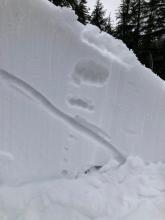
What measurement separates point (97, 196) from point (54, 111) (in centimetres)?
80

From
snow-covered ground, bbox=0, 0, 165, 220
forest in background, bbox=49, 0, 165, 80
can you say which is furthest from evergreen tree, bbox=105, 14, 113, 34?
snow-covered ground, bbox=0, 0, 165, 220

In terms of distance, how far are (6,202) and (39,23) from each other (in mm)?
1481

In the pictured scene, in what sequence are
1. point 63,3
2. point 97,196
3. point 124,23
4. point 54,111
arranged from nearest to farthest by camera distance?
point 97,196, point 54,111, point 63,3, point 124,23

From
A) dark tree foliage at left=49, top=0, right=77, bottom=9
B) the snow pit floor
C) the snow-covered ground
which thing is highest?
dark tree foliage at left=49, top=0, right=77, bottom=9

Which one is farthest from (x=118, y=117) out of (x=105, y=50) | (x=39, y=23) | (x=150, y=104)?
(x=39, y=23)

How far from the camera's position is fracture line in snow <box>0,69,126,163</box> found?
260cm

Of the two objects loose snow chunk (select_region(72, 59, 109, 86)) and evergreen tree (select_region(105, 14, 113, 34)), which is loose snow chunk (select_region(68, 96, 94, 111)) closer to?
loose snow chunk (select_region(72, 59, 109, 86))

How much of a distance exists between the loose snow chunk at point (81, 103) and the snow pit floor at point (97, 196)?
550 mm

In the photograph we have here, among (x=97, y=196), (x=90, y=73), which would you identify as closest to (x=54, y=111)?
(x=90, y=73)

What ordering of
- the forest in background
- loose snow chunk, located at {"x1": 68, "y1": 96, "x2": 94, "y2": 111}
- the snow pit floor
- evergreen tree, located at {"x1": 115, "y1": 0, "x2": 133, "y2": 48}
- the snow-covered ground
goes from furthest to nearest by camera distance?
evergreen tree, located at {"x1": 115, "y1": 0, "x2": 133, "y2": 48} < the forest in background < loose snow chunk, located at {"x1": 68, "y1": 96, "x2": 94, "y2": 111} < the snow-covered ground < the snow pit floor

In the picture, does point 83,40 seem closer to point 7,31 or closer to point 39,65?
point 39,65

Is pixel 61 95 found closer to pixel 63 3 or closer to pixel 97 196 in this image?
pixel 97 196

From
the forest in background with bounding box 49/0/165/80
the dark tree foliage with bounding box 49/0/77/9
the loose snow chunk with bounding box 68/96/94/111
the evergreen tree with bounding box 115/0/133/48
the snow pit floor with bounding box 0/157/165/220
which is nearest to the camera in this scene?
the snow pit floor with bounding box 0/157/165/220

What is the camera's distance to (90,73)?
9.27ft
